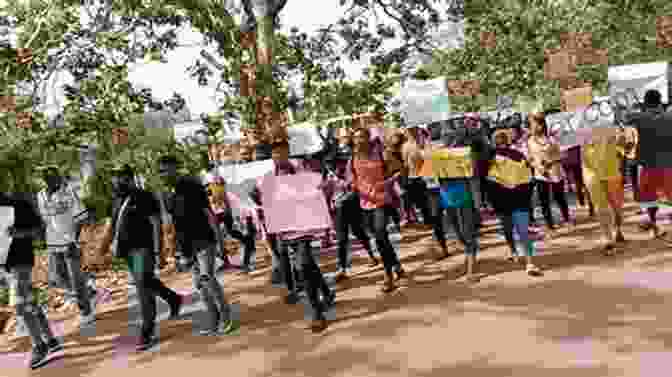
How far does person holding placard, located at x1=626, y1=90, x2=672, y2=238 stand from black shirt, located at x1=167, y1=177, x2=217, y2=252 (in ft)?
15.5

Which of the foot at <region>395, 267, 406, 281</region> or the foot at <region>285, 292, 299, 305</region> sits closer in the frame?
the foot at <region>285, 292, 299, 305</region>

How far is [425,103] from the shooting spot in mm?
10461

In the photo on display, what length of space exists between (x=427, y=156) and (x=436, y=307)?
176 cm

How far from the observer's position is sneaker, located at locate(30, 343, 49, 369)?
20.1ft

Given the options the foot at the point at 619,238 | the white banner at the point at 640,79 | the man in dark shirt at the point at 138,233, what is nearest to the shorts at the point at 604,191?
the foot at the point at 619,238

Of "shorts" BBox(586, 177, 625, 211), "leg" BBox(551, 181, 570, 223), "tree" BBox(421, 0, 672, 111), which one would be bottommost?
"leg" BBox(551, 181, 570, 223)

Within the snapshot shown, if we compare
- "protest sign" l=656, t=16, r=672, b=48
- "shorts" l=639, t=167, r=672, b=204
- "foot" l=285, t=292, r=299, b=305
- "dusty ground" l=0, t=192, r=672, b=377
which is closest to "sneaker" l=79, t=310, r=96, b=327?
"dusty ground" l=0, t=192, r=672, b=377

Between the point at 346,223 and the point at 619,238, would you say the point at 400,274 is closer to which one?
the point at 346,223

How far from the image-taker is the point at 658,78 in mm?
12883

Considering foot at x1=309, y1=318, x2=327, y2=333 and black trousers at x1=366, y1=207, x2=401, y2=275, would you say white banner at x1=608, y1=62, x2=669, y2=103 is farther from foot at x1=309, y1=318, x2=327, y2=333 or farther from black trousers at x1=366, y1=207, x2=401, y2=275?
foot at x1=309, y1=318, x2=327, y2=333

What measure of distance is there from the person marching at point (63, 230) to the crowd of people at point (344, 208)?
0.04 feet

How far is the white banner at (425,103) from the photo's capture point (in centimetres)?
1041

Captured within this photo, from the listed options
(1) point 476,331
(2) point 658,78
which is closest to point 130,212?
(1) point 476,331

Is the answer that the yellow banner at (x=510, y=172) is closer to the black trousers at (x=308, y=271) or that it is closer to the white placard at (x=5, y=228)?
the black trousers at (x=308, y=271)
